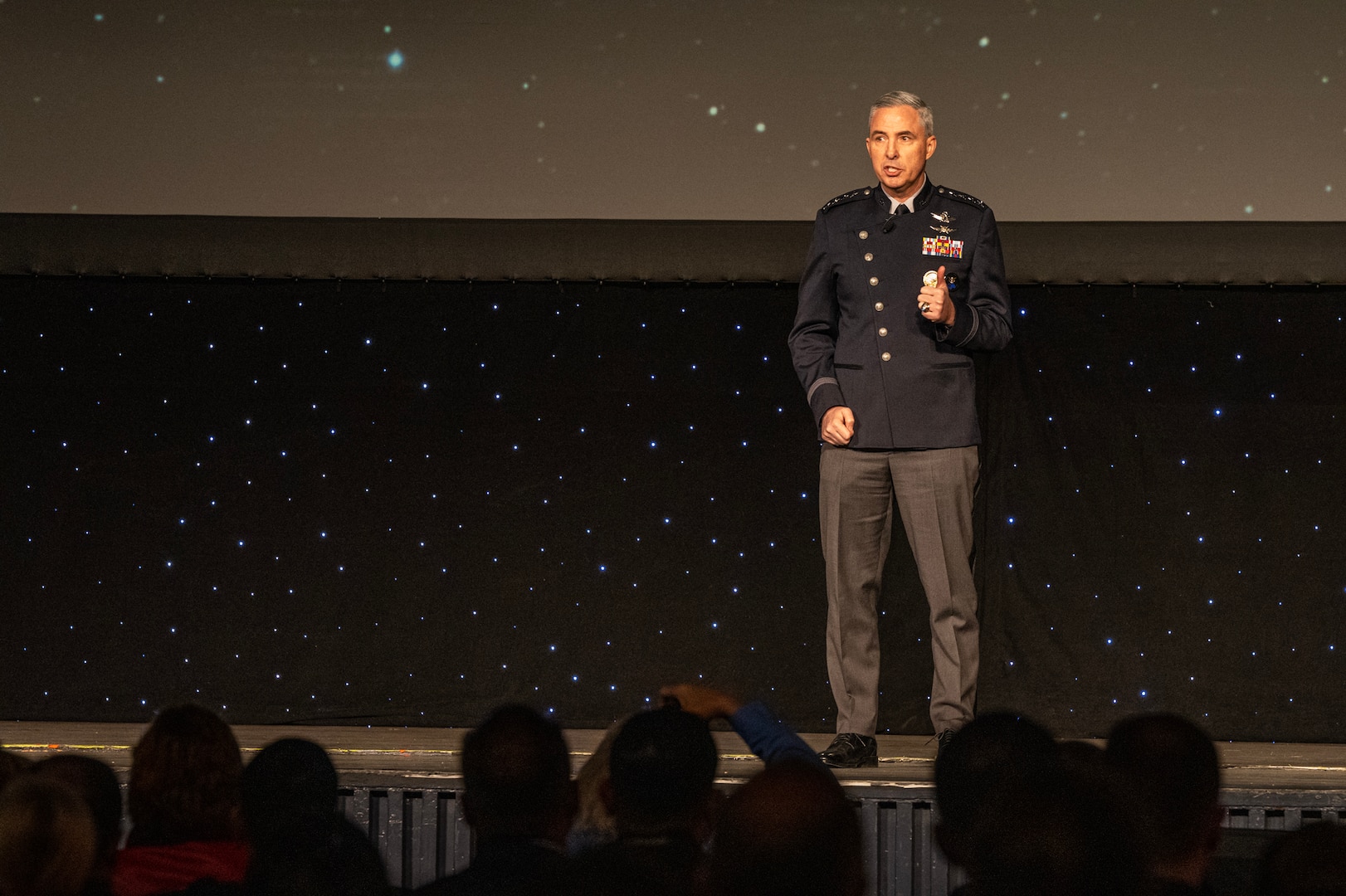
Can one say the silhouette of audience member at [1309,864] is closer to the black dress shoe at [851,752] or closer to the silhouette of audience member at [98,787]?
the silhouette of audience member at [98,787]

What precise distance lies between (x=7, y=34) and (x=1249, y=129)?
3237 millimetres

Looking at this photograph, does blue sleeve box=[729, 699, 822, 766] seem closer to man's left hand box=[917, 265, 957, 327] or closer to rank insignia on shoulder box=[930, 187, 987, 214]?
man's left hand box=[917, 265, 957, 327]

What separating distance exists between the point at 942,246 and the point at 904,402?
33 cm

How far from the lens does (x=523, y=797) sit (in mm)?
1514

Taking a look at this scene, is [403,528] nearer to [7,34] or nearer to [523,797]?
[7,34]

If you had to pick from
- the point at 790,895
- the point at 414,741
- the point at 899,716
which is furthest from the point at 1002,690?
the point at 790,895

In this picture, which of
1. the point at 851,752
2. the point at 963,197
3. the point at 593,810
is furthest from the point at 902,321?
the point at 593,810

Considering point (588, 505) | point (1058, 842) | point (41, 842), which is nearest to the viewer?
point (1058, 842)

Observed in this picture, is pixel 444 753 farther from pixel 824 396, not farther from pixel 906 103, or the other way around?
pixel 906 103

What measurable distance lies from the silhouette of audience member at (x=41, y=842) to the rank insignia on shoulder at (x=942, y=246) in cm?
200

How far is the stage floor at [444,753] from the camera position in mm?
2547

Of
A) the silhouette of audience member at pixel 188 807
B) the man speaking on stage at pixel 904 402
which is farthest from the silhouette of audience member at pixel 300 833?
the man speaking on stage at pixel 904 402

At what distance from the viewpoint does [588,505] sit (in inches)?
152

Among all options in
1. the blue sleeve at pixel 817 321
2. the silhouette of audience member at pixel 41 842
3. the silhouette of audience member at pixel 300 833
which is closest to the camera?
the silhouette of audience member at pixel 41 842
